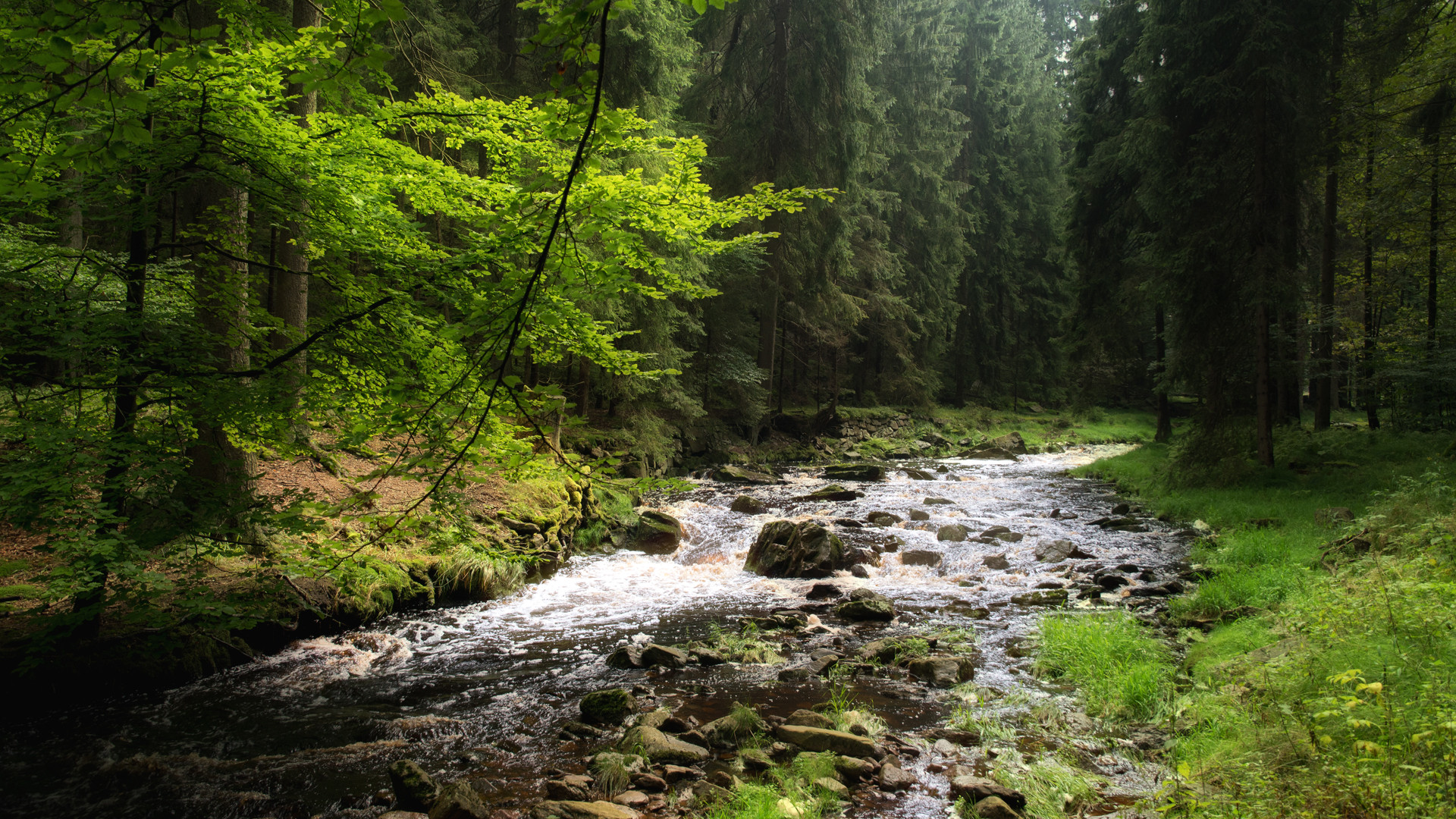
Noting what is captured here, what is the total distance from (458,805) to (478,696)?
2115mm

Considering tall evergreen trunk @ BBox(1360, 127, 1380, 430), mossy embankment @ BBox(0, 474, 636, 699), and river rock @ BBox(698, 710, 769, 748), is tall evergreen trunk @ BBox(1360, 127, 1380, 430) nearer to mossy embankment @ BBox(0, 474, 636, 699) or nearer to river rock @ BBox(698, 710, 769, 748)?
river rock @ BBox(698, 710, 769, 748)

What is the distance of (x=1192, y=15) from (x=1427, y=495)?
424 inches

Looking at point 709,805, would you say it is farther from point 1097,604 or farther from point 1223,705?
point 1097,604

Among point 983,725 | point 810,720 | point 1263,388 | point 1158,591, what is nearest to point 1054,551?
point 1158,591

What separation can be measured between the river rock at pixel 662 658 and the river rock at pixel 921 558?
549 cm

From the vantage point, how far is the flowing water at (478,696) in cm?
459

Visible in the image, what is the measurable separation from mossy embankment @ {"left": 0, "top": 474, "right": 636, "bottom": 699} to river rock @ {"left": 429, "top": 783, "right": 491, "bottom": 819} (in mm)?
1516

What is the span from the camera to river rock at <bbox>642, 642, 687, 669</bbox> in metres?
7.10

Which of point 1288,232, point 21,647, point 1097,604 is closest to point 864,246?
point 1288,232

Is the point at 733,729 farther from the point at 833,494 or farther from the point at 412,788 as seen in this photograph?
the point at 833,494

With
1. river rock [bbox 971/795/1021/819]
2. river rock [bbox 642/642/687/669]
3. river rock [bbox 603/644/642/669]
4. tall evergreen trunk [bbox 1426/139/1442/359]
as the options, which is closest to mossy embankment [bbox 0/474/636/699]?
river rock [bbox 603/644/642/669]

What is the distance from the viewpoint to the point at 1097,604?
877cm

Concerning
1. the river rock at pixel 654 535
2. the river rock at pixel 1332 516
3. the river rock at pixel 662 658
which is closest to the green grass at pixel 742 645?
the river rock at pixel 662 658

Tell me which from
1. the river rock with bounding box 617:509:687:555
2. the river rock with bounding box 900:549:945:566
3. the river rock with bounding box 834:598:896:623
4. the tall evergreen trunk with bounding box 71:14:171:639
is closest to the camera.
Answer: the tall evergreen trunk with bounding box 71:14:171:639
